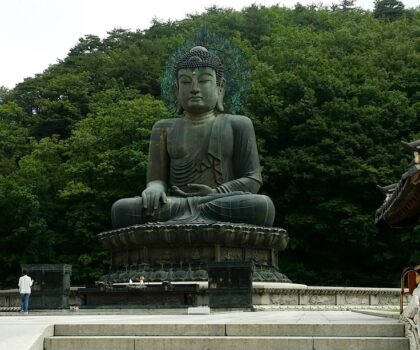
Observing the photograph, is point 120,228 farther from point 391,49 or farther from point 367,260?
point 391,49

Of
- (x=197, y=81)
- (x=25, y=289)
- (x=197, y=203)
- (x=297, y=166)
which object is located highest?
(x=197, y=81)

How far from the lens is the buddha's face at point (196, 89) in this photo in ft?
61.4

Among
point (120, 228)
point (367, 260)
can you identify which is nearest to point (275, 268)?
Result: point (120, 228)

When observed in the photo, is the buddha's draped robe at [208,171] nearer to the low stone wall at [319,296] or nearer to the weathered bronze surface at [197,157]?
the weathered bronze surface at [197,157]

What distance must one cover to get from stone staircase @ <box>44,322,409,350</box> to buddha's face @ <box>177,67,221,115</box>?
11.2 meters

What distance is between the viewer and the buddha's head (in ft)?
61.4

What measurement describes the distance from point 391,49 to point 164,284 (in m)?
23.1

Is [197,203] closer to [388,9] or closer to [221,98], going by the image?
[221,98]

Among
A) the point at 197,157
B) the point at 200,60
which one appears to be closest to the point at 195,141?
the point at 197,157

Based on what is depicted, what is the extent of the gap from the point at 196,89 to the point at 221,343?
460 inches

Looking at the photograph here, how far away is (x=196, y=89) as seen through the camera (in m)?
18.7

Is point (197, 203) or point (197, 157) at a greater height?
point (197, 157)

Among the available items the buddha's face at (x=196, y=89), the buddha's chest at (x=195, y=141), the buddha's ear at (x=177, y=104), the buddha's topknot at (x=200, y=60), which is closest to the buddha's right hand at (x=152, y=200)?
the buddha's chest at (x=195, y=141)

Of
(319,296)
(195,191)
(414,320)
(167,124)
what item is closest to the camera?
(414,320)
